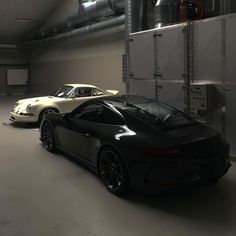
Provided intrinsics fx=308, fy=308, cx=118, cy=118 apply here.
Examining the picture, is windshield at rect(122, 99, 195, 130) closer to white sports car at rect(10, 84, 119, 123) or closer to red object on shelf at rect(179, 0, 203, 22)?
red object on shelf at rect(179, 0, 203, 22)

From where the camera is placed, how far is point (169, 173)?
3381 millimetres

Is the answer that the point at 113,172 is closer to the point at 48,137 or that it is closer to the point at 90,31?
the point at 48,137

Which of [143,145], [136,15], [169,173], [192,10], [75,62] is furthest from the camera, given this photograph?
[75,62]

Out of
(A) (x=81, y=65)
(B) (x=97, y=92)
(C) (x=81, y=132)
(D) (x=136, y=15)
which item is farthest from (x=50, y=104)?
(A) (x=81, y=65)

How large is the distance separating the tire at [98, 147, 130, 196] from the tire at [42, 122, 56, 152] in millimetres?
1824

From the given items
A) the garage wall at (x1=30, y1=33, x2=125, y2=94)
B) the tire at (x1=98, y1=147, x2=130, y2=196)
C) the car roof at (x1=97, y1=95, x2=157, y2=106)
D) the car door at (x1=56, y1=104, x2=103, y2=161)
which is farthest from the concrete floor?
the garage wall at (x1=30, y1=33, x2=125, y2=94)

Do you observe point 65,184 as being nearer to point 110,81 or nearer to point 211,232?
point 211,232

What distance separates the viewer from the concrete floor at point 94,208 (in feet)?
10.2

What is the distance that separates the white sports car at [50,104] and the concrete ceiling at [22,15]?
8014 millimetres

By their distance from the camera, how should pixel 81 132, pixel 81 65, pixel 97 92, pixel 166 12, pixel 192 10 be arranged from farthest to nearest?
pixel 81 65
pixel 97 92
pixel 166 12
pixel 192 10
pixel 81 132

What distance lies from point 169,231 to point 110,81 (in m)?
10.7

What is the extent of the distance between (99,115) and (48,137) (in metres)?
1.83

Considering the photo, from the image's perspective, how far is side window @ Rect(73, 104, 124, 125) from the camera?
4203 millimetres

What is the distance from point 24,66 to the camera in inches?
863
